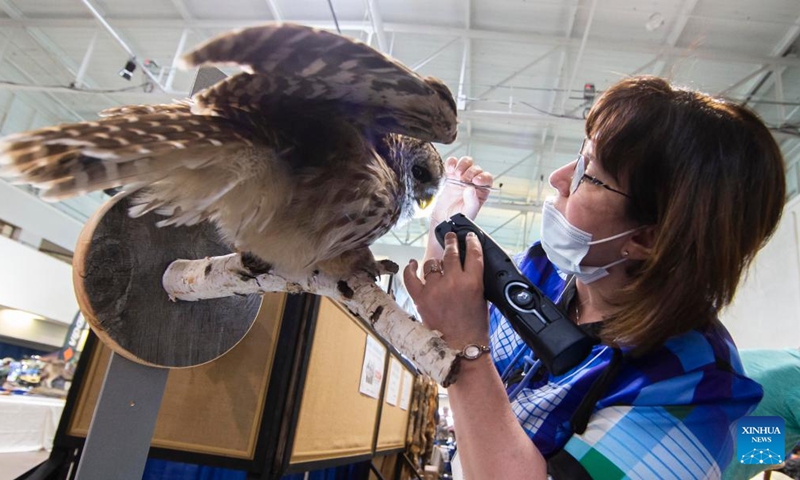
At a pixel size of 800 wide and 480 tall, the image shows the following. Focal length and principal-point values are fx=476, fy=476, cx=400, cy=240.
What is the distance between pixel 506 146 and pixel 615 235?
5.48 m

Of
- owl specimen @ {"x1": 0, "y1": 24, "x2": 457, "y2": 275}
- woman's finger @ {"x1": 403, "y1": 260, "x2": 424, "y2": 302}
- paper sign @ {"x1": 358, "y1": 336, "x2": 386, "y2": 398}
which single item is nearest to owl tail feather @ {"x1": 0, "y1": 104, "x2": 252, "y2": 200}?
owl specimen @ {"x1": 0, "y1": 24, "x2": 457, "y2": 275}

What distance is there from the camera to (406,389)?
9.95ft

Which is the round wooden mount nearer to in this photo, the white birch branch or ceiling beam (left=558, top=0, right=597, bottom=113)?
the white birch branch

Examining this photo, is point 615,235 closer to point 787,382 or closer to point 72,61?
point 787,382

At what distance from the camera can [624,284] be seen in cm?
89

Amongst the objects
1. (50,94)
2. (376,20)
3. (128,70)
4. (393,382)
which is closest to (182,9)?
(128,70)

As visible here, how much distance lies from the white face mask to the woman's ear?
0.05ft

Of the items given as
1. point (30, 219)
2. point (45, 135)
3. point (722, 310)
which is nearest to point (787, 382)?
point (722, 310)

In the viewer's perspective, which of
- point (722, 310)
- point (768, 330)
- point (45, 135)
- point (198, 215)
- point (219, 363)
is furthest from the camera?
point (768, 330)

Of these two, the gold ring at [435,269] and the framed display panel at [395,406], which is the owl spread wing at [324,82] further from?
the framed display panel at [395,406]

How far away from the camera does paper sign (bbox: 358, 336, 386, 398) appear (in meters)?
1.90

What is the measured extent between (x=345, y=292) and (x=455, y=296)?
0.54ft

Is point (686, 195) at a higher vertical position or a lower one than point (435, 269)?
higher

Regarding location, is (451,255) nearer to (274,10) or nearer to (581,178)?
(581,178)
